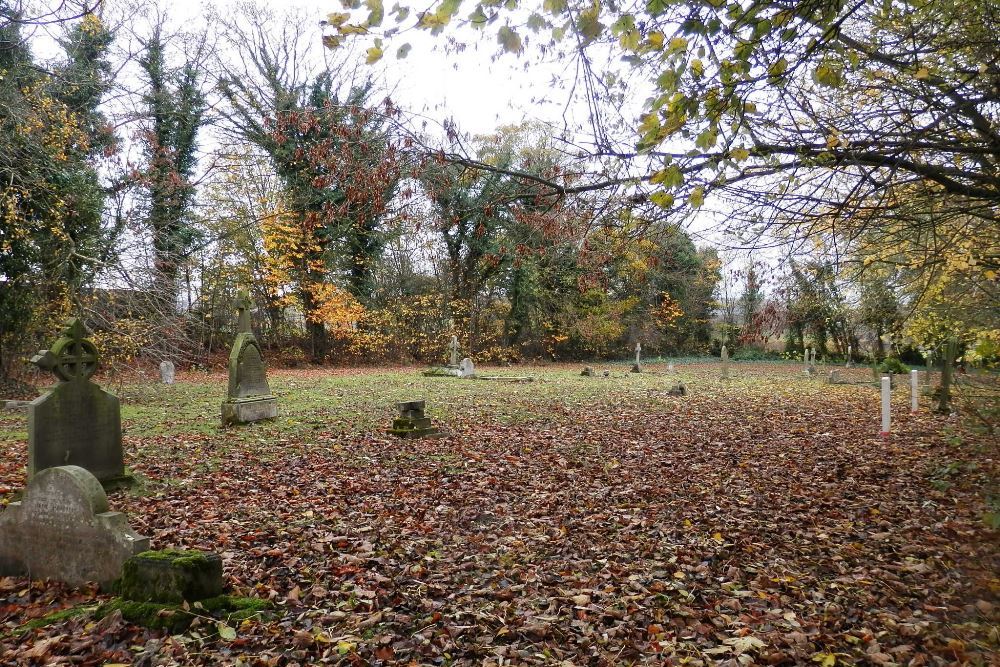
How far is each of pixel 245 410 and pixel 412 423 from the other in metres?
3.31

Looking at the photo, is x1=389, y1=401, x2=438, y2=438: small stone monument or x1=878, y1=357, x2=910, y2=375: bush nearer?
x1=389, y1=401, x2=438, y2=438: small stone monument

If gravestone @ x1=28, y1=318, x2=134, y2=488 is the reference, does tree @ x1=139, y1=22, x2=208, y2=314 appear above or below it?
above

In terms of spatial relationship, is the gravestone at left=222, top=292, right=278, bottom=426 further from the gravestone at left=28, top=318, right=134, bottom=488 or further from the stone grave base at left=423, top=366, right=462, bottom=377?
the stone grave base at left=423, top=366, right=462, bottom=377

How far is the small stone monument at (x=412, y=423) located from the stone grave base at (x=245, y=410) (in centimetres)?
281

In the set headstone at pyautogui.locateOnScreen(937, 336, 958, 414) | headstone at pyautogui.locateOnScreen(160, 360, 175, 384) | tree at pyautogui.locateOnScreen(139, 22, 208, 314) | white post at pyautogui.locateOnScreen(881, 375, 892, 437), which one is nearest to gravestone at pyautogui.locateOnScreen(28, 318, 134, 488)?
white post at pyautogui.locateOnScreen(881, 375, 892, 437)

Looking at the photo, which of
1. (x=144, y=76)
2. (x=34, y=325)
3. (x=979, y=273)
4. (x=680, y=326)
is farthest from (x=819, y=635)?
(x=680, y=326)

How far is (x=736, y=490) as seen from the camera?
24.8ft

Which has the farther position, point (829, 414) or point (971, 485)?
point (829, 414)

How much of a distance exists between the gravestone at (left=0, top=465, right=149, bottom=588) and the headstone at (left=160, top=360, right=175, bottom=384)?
53.9 ft

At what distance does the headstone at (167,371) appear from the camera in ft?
64.8

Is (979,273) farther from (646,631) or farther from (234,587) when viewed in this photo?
(234,587)

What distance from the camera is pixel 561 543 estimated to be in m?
5.86

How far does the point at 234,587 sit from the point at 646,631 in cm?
296

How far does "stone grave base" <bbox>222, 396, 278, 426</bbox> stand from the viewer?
37.8 ft
